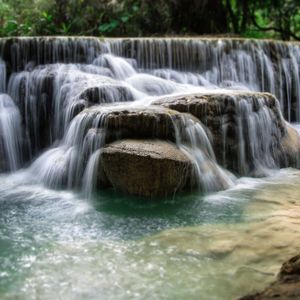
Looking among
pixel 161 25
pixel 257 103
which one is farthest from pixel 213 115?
pixel 161 25

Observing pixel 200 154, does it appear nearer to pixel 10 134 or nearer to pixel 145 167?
pixel 145 167

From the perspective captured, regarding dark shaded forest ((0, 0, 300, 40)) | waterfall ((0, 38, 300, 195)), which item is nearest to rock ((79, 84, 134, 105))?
waterfall ((0, 38, 300, 195))

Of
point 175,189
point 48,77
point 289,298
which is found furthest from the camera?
point 48,77

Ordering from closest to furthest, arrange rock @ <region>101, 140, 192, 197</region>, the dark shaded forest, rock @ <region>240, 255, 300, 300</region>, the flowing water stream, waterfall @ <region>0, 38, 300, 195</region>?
rock @ <region>240, 255, 300, 300</region>, the flowing water stream, rock @ <region>101, 140, 192, 197</region>, waterfall @ <region>0, 38, 300, 195</region>, the dark shaded forest

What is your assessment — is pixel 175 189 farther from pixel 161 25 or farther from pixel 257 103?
pixel 161 25

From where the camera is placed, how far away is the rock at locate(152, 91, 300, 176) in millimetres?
7621

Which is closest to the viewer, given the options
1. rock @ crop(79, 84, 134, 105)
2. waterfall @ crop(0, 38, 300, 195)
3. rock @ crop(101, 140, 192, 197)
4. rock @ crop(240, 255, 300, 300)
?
rock @ crop(240, 255, 300, 300)

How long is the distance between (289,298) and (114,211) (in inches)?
129

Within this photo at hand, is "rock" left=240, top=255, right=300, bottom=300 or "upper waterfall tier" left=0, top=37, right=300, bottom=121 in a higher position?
"upper waterfall tier" left=0, top=37, right=300, bottom=121

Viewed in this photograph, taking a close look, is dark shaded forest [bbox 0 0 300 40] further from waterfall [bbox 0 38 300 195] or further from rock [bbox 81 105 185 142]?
rock [bbox 81 105 185 142]

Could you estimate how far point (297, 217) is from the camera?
545 centimetres

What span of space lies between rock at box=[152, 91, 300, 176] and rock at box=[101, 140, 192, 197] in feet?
4.24

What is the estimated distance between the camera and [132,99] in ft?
28.2

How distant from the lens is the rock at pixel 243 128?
762 cm
